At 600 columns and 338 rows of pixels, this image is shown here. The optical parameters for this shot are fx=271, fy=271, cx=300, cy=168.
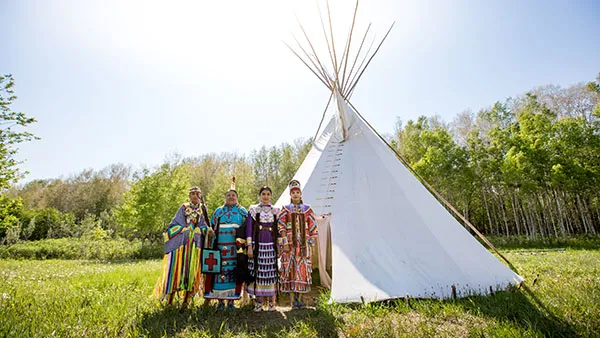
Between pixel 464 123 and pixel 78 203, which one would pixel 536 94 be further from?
pixel 78 203

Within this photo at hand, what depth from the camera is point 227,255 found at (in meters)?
3.02

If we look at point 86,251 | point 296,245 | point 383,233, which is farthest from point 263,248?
point 86,251

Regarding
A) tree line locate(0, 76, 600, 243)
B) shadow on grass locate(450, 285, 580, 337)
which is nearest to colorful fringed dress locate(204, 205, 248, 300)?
shadow on grass locate(450, 285, 580, 337)

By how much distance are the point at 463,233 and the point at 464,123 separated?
55.9 feet

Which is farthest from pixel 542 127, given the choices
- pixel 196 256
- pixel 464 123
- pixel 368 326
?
pixel 196 256

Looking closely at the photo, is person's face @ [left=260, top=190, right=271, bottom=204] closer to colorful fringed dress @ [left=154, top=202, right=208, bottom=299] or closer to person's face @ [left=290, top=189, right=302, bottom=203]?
person's face @ [left=290, top=189, right=302, bottom=203]

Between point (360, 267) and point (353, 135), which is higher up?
point (353, 135)

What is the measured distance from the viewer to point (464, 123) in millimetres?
17656

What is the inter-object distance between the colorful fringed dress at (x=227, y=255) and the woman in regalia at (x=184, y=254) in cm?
15

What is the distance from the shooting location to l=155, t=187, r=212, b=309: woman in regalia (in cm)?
288

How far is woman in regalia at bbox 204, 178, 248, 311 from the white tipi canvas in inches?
43.9

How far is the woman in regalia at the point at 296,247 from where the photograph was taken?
3.03 m

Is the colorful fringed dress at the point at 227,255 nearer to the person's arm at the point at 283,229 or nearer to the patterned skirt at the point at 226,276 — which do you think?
the patterned skirt at the point at 226,276

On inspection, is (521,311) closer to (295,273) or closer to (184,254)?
(295,273)
